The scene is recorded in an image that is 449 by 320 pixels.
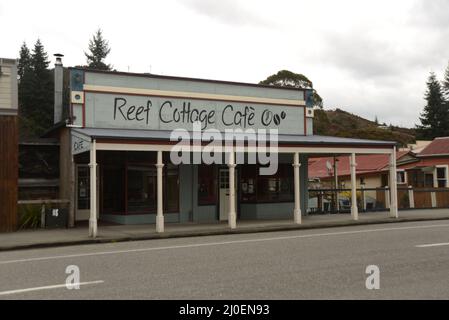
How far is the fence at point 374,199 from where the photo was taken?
2406 cm

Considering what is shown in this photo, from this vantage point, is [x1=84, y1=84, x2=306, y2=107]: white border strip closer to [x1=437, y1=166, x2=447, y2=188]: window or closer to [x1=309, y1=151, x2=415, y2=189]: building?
[x1=309, y1=151, x2=415, y2=189]: building

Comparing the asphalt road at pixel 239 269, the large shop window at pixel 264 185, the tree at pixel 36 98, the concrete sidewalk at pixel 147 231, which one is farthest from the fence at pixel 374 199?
the tree at pixel 36 98

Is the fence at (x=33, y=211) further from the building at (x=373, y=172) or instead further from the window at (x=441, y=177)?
the window at (x=441, y=177)

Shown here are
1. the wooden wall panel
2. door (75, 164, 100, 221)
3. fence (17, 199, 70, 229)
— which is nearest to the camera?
the wooden wall panel

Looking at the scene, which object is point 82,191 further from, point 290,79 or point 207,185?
point 290,79

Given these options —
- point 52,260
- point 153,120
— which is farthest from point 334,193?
point 52,260

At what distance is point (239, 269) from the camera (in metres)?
9.26

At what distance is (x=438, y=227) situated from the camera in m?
16.8

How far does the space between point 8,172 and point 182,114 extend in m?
6.35

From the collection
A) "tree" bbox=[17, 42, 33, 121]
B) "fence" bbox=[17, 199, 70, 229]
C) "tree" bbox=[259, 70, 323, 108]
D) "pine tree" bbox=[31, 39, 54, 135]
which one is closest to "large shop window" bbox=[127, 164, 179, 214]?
"fence" bbox=[17, 199, 70, 229]

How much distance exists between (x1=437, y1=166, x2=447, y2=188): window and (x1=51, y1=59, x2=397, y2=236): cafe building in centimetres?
1534

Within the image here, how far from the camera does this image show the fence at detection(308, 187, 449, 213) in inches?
947

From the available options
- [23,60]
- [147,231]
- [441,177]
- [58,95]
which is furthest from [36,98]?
[147,231]

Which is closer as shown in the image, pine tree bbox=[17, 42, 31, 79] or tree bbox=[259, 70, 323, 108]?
tree bbox=[259, 70, 323, 108]
